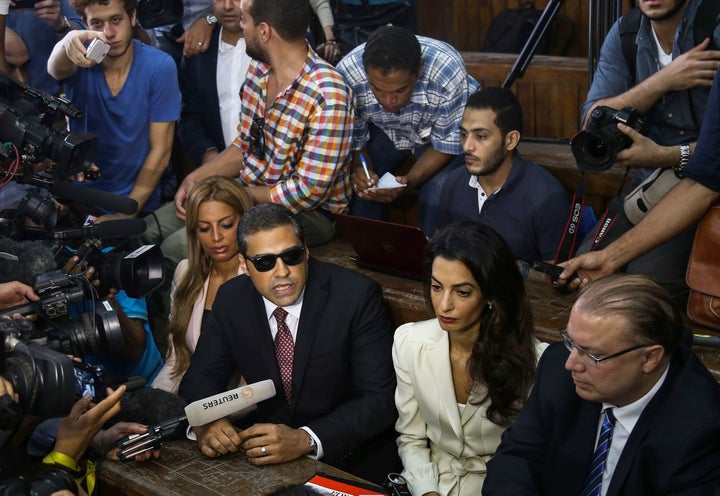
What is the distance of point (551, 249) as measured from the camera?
10.4ft

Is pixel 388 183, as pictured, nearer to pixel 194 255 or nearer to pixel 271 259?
pixel 194 255

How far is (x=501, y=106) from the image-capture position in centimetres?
334

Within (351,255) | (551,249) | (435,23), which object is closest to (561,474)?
(551,249)

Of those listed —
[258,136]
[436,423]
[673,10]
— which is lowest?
[436,423]

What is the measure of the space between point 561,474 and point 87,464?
125cm

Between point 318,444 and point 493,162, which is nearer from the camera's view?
point 318,444

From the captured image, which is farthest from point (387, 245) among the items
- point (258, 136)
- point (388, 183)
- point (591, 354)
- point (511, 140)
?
point (591, 354)

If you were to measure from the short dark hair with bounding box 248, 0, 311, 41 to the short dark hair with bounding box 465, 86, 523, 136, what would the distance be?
690 mm

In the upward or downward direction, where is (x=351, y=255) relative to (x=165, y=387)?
upward

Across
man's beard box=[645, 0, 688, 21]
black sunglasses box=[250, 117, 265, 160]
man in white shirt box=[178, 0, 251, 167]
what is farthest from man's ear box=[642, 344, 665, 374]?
man in white shirt box=[178, 0, 251, 167]

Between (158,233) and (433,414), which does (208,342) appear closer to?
(433,414)

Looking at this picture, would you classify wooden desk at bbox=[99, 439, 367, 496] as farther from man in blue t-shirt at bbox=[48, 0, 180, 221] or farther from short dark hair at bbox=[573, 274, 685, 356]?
man in blue t-shirt at bbox=[48, 0, 180, 221]

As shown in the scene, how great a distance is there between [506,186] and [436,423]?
99cm

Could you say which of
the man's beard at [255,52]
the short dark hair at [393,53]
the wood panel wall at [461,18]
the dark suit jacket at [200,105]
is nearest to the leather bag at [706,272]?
the short dark hair at [393,53]
